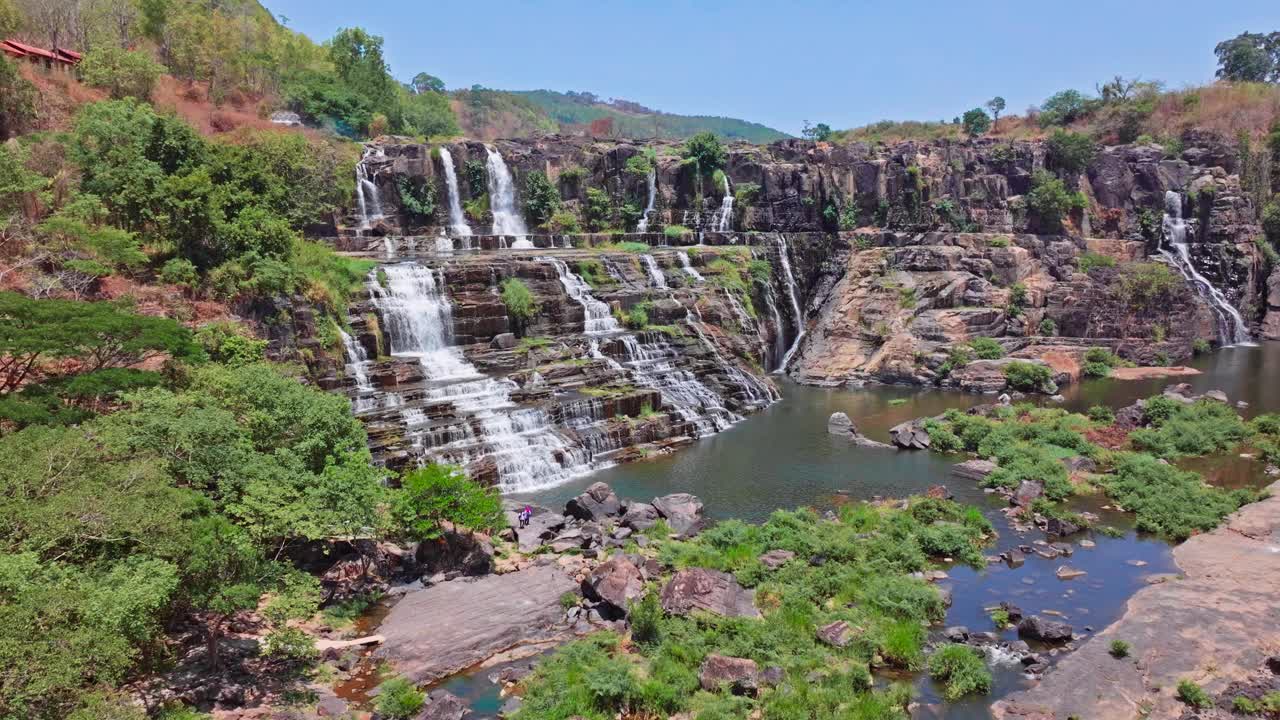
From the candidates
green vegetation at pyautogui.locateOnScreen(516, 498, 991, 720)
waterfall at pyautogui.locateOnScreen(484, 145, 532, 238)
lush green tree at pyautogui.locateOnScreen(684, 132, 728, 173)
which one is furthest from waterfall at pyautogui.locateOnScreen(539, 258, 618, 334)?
lush green tree at pyautogui.locateOnScreen(684, 132, 728, 173)

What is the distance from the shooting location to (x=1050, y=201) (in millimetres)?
52656

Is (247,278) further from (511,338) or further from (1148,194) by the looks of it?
(1148,194)

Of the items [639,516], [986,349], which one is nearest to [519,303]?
[639,516]

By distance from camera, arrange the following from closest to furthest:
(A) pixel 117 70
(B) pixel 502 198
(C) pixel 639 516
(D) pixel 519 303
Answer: (C) pixel 639 516 < (D) pixel 519 303 < (A) pixel 117 70 < (B) pixel 502 198

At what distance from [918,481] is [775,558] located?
909 cm

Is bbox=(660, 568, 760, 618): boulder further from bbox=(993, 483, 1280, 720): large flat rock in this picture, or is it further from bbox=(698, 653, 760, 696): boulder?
bbox=(993, 483, 1280, 720): large flat rock

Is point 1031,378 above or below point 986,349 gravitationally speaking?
below

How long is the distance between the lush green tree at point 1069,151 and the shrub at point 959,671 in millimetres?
51708

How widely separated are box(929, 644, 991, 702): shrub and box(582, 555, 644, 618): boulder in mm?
6189

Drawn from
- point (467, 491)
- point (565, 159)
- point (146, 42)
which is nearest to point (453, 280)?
point (467, 491)

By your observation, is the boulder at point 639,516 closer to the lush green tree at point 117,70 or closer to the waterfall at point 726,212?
the waterfall at point 726,212

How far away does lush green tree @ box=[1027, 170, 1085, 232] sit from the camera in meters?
52.6

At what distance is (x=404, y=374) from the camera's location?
2975 centimetres

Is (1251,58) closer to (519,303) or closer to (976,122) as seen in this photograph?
(976,122)
